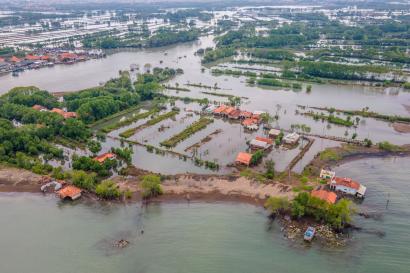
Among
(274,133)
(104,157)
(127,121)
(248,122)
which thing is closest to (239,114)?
(248,122)

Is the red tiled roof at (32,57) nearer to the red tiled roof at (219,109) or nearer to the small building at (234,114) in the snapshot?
the red tiled roof at (219,109)

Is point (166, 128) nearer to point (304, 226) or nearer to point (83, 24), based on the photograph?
point (304, 226)

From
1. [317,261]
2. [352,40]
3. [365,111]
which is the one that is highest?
[352,40]

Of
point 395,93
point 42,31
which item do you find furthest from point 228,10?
point 395,93

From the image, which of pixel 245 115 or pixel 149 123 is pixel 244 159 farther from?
pixel 149 123

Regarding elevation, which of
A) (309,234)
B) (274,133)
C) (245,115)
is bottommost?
(309,234)

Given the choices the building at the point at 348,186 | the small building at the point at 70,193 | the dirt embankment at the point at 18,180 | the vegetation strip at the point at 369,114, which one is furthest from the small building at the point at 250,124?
the dirt embankment at the point at 18,180
